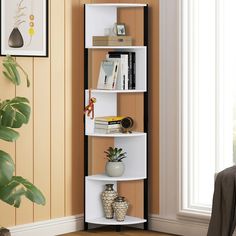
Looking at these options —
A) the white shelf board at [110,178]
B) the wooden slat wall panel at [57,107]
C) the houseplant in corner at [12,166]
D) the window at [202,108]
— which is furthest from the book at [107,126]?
the houseplant in corner at [12,166]

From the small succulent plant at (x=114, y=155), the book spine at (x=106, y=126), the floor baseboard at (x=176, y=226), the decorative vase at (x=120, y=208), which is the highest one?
the book spine at (x=106, y=126)

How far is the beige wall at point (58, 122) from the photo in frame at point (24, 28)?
0.25 feet

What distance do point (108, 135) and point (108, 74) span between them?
467 millimetres

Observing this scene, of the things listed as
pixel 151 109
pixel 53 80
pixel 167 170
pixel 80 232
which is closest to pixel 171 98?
pixel 151 109

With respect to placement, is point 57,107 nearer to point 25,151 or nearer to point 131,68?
point 25,151

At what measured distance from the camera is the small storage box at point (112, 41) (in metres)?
5.25

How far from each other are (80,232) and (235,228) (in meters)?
1.52

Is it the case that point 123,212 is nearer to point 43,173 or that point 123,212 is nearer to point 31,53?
point 43,173

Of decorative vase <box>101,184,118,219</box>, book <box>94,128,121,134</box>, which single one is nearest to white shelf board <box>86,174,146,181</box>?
decorative vase <box>101,184,118,219</box>

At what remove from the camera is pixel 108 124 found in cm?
527

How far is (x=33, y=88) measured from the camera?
197 inches

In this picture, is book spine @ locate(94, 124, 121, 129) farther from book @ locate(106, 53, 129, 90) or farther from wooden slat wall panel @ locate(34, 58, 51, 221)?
wooden slat wall panel @ locate(34, 58, 51, 221)

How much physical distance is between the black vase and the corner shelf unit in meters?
0.60

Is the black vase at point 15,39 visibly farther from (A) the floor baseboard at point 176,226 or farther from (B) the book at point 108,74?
(A) the floor baseboard at point 176,226
